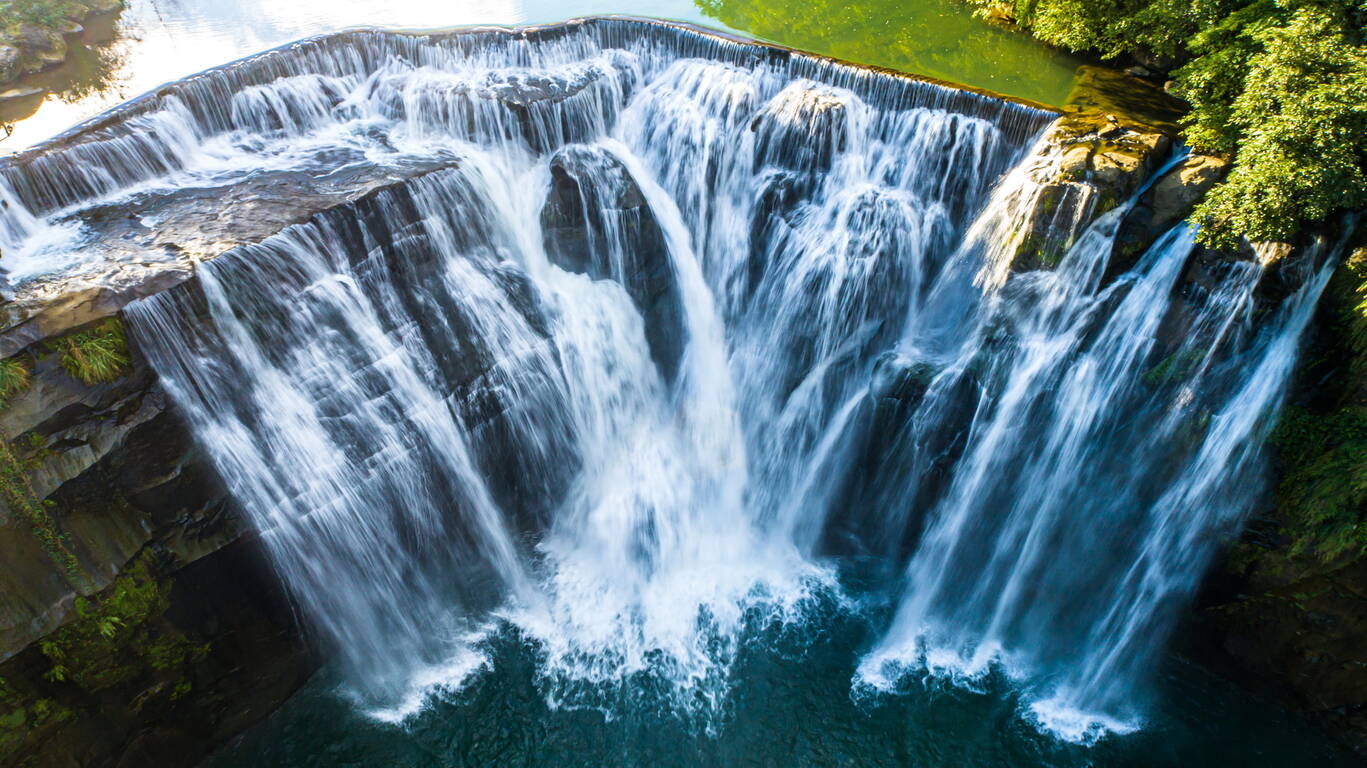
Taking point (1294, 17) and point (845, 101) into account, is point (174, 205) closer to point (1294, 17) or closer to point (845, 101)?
point (845, 101)

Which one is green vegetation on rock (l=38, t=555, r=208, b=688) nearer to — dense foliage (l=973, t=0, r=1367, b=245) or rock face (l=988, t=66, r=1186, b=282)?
rock face (l=988, t=66, r=1186, b=282)

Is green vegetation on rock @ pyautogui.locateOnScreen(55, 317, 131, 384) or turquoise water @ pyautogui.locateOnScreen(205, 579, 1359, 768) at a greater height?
green vegetation on rock @ pyautogui.locateOnScreen(55, 317, 131, 384)

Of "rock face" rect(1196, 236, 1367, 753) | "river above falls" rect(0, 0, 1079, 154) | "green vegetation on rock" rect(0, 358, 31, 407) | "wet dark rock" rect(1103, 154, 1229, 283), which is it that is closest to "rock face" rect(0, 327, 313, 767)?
"green vegetation on rock" rect(0, 358, 31, 407)

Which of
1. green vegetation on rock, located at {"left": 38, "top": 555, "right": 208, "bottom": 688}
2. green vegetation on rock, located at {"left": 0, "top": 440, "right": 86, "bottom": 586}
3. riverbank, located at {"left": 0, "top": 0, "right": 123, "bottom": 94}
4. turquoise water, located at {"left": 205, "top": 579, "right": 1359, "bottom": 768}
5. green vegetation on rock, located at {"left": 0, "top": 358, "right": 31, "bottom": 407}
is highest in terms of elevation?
riverbank, located at {"left": 0, "top": 0, "right": 123, "bottom": 94}

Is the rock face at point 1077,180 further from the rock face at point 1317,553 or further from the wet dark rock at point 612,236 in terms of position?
the wet dark rock at point 612,236

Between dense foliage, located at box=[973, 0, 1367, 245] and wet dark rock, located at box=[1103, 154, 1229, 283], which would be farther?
wet dark rock, located at box=[1103, 154, 1229, 283]

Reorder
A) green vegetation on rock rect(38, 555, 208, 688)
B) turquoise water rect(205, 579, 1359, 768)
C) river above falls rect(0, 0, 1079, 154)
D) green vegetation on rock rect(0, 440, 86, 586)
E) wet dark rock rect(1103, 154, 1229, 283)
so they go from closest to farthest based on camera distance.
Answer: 1. green vegetation on rock rect(0, 440, 86, 586)
2. green vegetation on rock rect(38, 555, 208, 688)
3. turquoise water rect(205, 579, 1359, 768)
4. wet dark rock rect(1103, 154, 1229, 283)
5. river above falls rect(0, 0, 1079, 154)
